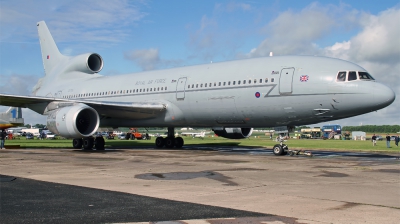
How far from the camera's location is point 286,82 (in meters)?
17.5

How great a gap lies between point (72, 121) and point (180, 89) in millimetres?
5605

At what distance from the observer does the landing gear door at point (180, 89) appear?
2165 cm

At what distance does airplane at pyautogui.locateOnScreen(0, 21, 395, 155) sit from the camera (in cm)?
1659

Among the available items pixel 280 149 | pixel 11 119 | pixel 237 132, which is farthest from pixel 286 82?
pixel 11 119

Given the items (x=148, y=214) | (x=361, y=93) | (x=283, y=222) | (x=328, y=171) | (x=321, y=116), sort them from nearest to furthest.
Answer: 1. (x=283, y=222)
2. (x=148, y=214)
3. (x=328, y=171)
4. (x=361, y=93)
5. (x=321, y=116)

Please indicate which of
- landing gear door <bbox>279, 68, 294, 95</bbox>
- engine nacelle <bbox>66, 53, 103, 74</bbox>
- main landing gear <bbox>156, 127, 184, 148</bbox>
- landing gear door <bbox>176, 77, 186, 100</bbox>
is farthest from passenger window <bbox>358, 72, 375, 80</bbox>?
engine nacelle <bbox>66, 53, 103, 74</bbox>

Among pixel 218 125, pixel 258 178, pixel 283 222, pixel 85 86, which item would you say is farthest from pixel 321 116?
pixel 85 86

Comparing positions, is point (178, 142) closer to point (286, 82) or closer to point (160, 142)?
point (160, 142)

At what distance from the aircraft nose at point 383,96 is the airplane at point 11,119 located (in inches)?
2007

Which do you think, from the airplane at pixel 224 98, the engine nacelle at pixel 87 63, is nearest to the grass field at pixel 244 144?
the airplane at pixel 224 98

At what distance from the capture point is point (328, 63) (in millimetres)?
17312

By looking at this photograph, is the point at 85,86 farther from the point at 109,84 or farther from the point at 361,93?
the point at 361,93

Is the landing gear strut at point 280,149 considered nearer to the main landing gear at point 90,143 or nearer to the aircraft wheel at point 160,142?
the aircraft wheel at point 160,142

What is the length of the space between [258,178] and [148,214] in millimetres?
4638
